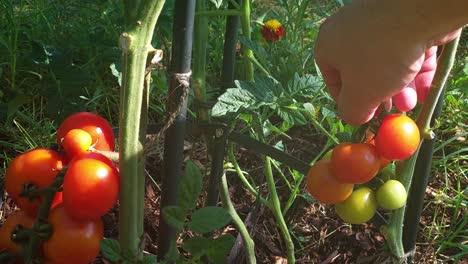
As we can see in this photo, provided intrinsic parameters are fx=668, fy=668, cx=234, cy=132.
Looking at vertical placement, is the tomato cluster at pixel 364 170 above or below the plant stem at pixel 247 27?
below

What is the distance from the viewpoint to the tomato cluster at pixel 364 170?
2.94 ft

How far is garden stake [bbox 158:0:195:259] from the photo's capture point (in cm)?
89

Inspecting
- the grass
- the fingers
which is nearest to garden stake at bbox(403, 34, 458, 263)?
the fingers

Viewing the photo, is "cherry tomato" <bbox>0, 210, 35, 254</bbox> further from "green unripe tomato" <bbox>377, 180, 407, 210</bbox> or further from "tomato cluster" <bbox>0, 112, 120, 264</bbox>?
"green unripe tomato" <bbox>377, 180, 407, 210</bbox>

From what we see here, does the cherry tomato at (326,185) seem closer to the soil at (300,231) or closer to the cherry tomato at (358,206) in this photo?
the cherry tomato at (358,206)

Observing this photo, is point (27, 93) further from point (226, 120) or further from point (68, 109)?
point (226, 120)

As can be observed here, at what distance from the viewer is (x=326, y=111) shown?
3.91 feet

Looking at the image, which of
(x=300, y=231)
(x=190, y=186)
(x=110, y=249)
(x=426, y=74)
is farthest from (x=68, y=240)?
(x=300, y=231)

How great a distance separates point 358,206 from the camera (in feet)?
3.14

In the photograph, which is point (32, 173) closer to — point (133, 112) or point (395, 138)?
point (133, 112)

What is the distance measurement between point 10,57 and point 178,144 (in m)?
1.01

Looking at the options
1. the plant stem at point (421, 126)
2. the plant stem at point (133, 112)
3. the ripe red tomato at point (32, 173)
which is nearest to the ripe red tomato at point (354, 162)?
the plant stem at point (421, 126)

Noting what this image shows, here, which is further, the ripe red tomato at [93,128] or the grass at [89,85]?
the grass at [89,85]

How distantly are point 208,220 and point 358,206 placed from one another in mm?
227
